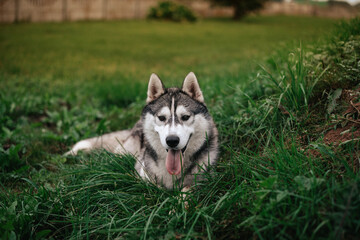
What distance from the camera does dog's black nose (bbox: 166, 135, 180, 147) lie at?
236 centimetres

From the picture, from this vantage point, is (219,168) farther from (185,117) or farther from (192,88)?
(192,88)

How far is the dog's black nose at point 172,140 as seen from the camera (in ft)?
7.74

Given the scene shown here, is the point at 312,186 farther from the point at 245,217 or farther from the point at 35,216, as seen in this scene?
the point at 35,216

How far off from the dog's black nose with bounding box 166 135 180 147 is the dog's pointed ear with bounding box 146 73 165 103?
75 centimetres

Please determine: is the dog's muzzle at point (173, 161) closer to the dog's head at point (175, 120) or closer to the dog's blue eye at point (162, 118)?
A: the dog's head at point (175, 120)

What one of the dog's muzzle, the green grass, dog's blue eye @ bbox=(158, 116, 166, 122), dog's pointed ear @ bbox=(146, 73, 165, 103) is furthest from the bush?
the dog's muzzle

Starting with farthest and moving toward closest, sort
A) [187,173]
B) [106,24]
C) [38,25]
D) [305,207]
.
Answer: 1. [106,24]
2. [38,25]
3. [187,173]
4. [305,207]

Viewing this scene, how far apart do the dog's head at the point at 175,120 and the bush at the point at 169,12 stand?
18120mm

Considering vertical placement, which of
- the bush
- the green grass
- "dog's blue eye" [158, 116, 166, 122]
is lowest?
the green grass

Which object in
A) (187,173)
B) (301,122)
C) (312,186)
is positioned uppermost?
(301,122)

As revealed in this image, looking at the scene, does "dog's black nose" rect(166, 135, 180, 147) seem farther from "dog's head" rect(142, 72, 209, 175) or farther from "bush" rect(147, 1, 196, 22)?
"bush" rect(147, 1, 196, 22)

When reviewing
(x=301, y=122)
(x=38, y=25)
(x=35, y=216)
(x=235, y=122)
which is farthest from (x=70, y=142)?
(x=38, y=25)

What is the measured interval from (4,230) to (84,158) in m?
1.31

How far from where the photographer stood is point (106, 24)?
652 inches
